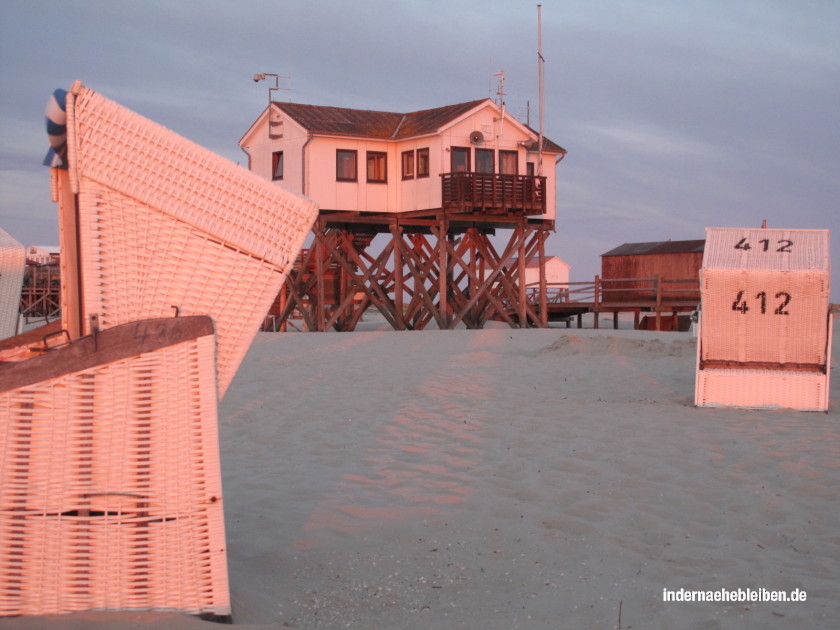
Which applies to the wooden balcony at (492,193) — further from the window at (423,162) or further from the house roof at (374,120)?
the house roof at (374,120)

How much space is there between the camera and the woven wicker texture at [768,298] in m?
9.23

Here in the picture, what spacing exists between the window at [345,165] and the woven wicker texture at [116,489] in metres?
22.2

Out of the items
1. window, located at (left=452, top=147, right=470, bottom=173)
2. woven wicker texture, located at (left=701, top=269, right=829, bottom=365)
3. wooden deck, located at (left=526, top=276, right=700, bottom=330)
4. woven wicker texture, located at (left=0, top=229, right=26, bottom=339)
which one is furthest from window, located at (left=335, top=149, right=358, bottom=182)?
woven wicker texture, located at (left=0, top=229, right=26, bottom=339)

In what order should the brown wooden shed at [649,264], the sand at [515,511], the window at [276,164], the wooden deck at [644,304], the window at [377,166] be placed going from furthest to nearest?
the brown wooden shed at [649,264] → the wooden deck at [644,304] → the window at [276,164] → the window at [377,166] → the sand at [515,511]

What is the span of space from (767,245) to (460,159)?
16.5 metres

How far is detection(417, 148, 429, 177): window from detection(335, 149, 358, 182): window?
6.11ft

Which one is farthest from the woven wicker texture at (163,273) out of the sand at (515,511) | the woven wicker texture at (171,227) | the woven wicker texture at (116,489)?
the sand at (515,511)

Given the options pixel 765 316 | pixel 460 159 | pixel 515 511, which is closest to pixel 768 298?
pixel 765 316

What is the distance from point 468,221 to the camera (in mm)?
26609

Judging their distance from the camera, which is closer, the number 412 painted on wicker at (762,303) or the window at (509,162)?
the number 412 painted on wicker at (762,303)

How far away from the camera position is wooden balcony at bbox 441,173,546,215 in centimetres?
2464

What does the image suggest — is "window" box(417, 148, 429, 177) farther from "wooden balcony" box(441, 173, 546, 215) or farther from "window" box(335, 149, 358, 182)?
"window" box(335, 149, 358, 182)

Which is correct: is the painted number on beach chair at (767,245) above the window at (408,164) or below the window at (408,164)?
below

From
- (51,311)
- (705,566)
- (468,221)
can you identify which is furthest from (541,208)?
(51,311)
